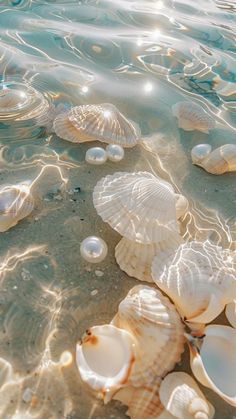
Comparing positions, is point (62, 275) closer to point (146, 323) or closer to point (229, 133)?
point (146, 323)

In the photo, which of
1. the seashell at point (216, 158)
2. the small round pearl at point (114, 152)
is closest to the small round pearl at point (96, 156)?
the small round pearl at point (114, 152)

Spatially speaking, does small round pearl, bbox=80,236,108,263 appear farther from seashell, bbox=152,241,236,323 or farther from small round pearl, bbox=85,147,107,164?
small round pearl, bbox=85,147,107,164

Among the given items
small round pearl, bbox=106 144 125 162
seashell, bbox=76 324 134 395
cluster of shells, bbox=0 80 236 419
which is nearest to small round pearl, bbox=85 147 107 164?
small round pearl, bbox=106 144 125 162

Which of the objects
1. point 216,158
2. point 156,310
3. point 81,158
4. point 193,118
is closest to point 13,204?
point 81,158

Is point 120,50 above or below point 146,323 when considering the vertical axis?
above

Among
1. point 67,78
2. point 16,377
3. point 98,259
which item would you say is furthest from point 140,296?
point 67,78

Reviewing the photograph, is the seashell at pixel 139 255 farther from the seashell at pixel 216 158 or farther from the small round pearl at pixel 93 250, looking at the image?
the seashell at pixel 216 158
